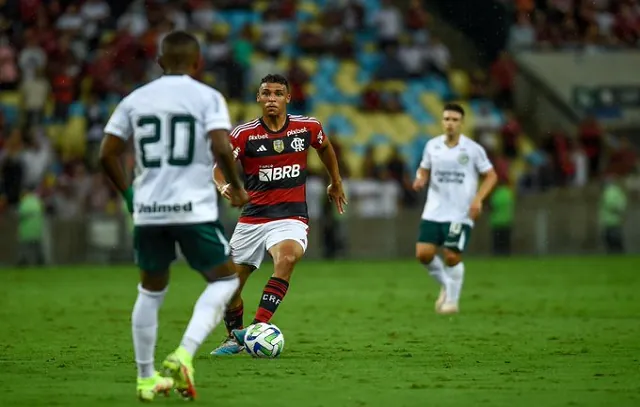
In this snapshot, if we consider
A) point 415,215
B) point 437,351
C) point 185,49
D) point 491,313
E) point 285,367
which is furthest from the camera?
point 415,215

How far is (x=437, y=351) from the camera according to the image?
11258mm

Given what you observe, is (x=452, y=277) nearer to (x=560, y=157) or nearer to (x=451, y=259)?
(x=451, y=259)

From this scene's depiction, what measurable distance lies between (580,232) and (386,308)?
612 inches

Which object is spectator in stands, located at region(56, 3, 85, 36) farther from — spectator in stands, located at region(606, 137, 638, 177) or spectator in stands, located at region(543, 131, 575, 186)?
spectator in stands, located at region(606, 137, 638, 177)

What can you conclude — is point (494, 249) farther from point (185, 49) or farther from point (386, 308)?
point (185, 49)

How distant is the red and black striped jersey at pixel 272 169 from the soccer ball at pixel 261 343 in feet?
3.57

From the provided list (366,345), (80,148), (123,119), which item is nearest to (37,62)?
(80,148)

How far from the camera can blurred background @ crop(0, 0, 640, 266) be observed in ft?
95.6

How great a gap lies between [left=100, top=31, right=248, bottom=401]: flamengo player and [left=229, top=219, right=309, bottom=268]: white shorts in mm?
3013

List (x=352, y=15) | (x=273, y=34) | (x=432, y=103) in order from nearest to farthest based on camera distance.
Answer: (x=273, y=34), (x=432, y=103), (x=352, y=15)

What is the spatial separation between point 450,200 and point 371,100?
57.7 ft

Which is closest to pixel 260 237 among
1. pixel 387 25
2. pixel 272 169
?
pixel 272 169

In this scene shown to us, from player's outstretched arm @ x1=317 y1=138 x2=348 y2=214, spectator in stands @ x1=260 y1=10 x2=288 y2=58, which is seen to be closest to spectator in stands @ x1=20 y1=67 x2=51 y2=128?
spectator in stands @ x1=260 y1=10 x2=288 y2=58

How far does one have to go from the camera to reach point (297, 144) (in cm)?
1159
